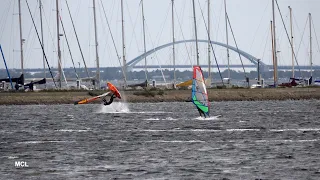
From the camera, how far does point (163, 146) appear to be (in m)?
33.2

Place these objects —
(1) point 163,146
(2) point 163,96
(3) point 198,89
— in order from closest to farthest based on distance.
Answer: (1) point 163,146 < (3) point 198,89 < (2) point 163,96

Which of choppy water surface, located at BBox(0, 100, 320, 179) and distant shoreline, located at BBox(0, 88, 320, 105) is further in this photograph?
distant shoreline, located at BBox(0, 88, 320, 105)

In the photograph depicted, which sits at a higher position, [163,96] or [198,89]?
[198,89]

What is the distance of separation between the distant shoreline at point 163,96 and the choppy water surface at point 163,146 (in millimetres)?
18336

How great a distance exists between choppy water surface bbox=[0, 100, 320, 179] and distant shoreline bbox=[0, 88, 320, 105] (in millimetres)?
18336

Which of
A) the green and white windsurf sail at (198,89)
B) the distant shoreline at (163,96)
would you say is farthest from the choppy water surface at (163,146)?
the distant shoreline at (163,96)

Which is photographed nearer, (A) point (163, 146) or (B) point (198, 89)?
(A) point (163, 146)

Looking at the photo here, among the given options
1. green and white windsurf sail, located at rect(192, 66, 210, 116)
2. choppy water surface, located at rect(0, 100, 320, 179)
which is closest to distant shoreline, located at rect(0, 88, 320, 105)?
choppy water surface, located at rect(0, 100, 320, 179)

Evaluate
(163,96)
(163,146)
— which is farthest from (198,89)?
(163,96)

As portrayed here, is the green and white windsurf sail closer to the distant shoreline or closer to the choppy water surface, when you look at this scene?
the choppy water surface

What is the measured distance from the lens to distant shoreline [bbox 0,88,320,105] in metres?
72.3

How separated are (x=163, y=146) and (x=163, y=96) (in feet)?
131

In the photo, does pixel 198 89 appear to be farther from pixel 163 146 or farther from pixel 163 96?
pixel 163 96

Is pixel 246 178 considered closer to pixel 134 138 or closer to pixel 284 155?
pixel 284 155
